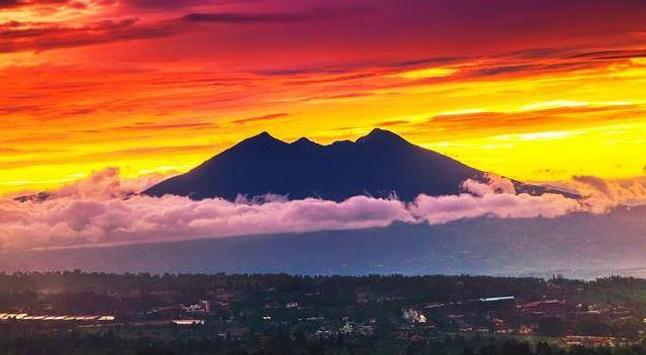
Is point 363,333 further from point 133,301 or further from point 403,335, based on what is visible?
point 133,301

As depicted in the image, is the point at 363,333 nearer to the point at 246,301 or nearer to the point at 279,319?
the point at 279,319

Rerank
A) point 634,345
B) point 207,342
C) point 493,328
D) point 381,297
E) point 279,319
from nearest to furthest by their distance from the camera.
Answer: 1. point 634,345
2. point 207,342
3. point 493,328
4. point 279,319
5. point 381,297

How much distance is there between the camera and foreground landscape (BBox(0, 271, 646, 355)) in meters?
138

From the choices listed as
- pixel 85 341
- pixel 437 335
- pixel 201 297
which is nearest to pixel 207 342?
pixel 85 341

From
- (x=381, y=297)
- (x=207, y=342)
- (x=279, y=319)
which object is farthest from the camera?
(x=381, y=297)

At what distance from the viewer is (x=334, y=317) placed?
549ft

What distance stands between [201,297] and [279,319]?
78.7 feet

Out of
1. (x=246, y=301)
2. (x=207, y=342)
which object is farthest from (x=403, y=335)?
(x=246, y=301)

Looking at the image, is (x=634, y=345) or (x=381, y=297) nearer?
(x=634, y=345)

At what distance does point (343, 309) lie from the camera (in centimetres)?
17375

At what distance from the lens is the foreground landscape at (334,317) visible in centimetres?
13783

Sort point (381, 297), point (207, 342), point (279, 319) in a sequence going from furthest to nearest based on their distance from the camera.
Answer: point (381, 297) < point (279, 319) < point (207, 342)

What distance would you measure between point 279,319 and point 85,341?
96.2 ft

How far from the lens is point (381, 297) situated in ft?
590
